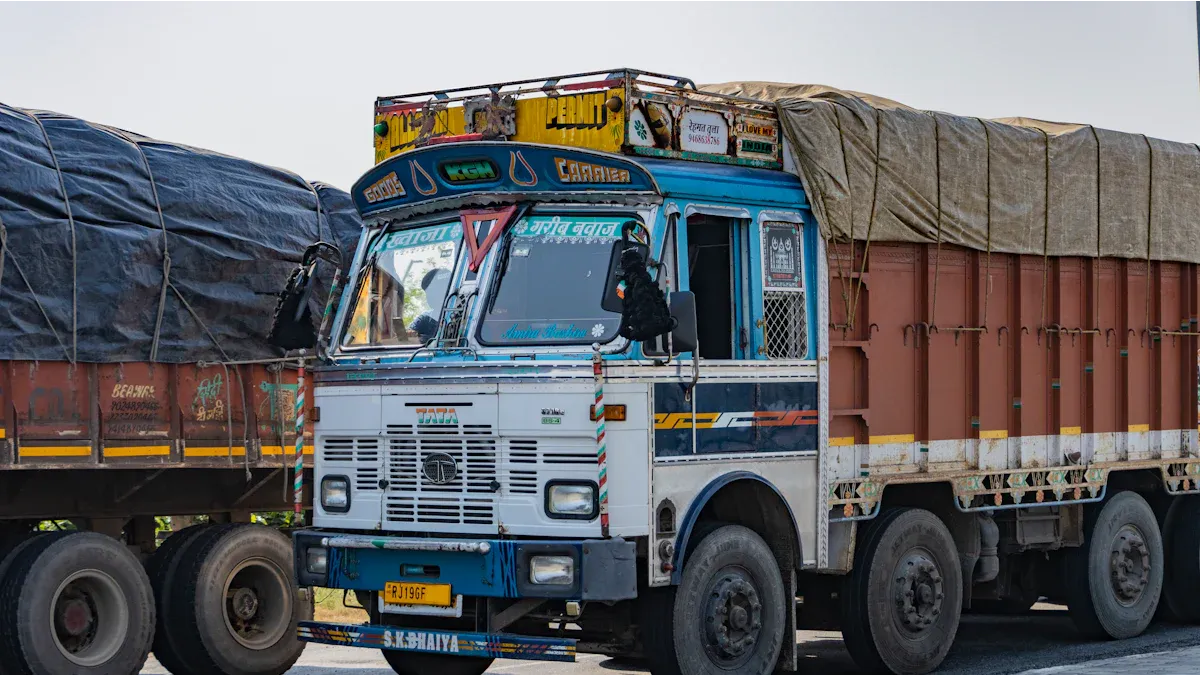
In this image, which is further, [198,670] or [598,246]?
[198,670]

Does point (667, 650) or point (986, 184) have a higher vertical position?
point (986, 184)

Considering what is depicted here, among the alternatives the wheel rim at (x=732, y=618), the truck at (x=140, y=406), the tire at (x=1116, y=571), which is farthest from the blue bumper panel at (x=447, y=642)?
the tire at (x=1116, y=571)

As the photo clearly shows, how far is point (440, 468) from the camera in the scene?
956 centimetres

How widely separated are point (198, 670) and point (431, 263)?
3.45 metres

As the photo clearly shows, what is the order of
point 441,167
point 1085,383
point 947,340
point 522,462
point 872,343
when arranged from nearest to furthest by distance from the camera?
point 522,462 → point 441,167 → point 872,343 → point 947,340 → point 1085,383

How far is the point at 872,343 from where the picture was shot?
11.3 m

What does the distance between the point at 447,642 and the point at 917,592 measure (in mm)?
3643

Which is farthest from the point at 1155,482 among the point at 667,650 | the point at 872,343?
the point at 667,650

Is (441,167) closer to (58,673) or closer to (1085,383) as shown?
(58,673)

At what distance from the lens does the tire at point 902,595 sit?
11.1 metres

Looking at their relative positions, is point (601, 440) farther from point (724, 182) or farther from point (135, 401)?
point (135, 401)

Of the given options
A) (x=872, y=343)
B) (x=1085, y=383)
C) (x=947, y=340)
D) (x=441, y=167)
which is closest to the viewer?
(x=441, y=167)

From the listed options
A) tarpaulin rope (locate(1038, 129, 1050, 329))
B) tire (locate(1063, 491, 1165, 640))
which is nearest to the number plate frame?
tarpaulin rope (locate(1038, 129, 1050, 329))

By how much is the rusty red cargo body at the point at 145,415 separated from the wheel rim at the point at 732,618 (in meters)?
3.76
